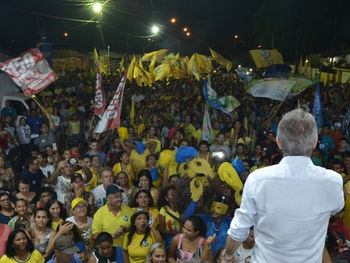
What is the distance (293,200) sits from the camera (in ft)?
6.11

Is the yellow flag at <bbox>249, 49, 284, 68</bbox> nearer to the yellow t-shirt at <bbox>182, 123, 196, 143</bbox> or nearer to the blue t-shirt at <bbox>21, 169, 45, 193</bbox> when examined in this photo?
the yellow t-shirt at <bbox>182, 123, 196, 143</bbox>

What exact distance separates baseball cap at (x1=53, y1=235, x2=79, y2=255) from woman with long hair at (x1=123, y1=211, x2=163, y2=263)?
64 centimetres

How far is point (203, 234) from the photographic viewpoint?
4.01 metres

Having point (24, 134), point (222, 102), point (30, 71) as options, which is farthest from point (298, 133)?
point (24, 134)

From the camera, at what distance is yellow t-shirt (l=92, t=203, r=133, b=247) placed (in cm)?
454

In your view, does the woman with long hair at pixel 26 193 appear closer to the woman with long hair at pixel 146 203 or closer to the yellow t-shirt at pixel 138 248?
the woman with long hair at pixel 146 203

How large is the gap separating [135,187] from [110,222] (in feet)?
4.02

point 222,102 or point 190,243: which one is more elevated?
point 190,243

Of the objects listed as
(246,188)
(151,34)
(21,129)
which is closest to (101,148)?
(21,129)

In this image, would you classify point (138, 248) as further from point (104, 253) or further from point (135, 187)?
point (135, 187)

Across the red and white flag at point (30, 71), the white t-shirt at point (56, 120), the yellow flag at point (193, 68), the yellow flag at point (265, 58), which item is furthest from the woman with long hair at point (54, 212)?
the yellow flag at point (193, 68)

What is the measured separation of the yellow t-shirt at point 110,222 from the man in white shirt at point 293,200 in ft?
9.39

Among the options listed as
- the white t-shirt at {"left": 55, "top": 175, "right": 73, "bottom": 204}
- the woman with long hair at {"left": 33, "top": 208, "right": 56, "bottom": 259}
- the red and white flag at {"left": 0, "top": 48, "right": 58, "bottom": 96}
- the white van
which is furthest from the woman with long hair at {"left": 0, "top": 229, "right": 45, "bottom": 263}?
the white van

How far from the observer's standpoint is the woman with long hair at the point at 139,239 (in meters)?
4.16
